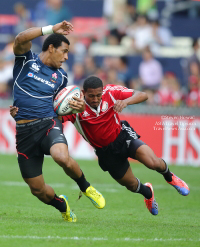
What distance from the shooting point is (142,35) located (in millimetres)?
18359

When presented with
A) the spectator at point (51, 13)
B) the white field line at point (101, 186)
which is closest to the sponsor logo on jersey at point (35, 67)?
the white field line at point (101, 186)

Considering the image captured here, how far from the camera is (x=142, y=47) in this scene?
717 inches

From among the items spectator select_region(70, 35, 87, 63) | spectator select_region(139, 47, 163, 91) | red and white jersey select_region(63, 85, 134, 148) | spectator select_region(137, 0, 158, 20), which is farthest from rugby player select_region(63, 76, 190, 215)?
spectator select_region(137, 0, 158, 20)

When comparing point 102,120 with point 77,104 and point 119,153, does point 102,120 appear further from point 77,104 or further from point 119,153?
point 77,104

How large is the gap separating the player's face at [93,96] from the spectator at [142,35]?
10.8 m

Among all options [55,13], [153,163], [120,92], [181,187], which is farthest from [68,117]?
[55,13]

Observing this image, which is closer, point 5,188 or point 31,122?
point 31,122

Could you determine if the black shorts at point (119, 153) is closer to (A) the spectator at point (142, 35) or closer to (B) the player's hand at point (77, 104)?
(B) the player's hand at point (77, 104)

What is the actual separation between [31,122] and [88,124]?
3.17 ft

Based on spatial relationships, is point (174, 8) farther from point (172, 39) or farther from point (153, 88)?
point (153, 88)

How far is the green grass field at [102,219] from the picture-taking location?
6.00 m

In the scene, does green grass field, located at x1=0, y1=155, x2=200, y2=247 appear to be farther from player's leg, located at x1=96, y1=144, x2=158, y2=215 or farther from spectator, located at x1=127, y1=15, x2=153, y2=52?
spectator, located at x1=127, y1=15, x2=153, y2=52

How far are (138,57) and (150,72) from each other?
88cm

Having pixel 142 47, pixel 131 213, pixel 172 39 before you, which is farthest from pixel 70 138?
pixel 131 213
